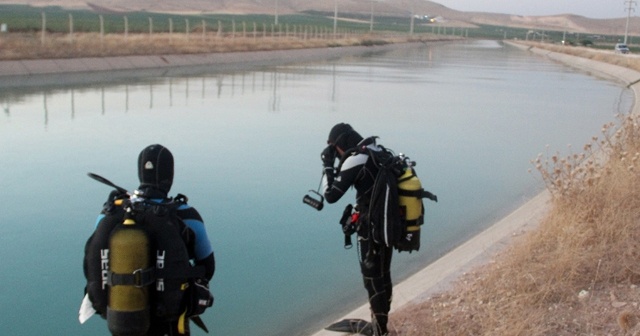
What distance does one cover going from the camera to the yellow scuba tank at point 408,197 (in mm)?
5680

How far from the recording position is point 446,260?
8.82 meters

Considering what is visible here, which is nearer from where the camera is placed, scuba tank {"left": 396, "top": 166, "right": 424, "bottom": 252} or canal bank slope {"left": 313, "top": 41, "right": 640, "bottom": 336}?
scuba tank {"left": 396, "top": 166, "right": 424, "bottom": 252}

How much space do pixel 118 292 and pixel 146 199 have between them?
1.68 ft

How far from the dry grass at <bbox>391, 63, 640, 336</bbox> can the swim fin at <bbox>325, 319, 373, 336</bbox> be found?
0.66ft

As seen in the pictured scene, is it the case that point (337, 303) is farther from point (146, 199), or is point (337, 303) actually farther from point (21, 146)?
point (21, 146)

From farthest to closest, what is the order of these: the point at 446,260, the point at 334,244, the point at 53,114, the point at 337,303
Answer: the point at 53,114 → the point at 334,244 → the point at 446,260 → the point at 337,303

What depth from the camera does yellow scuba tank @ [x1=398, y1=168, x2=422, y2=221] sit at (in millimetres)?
5680

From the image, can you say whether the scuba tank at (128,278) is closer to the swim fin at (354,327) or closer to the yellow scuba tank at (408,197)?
the yellow scuba tank at (408,197)

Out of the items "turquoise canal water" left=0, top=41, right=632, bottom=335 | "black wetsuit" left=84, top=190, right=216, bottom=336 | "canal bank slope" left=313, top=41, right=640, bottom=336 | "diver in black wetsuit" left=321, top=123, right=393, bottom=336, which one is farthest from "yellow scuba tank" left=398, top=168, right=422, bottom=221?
"turquoise canal water" left=0, top=41, right=632, bottom=335

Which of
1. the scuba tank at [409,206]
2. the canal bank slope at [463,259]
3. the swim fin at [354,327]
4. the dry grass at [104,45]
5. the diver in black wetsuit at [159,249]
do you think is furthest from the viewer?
the dry grass at [104,45]

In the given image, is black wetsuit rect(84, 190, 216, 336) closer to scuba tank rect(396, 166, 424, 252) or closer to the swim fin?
scuba tank rect(396, 166, 424, 252)

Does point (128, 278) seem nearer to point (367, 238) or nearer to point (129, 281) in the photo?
point (129, 281)

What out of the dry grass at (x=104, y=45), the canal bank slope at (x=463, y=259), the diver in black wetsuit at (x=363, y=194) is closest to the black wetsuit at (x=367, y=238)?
the diver in black wetsuit at (x=363, y=194)

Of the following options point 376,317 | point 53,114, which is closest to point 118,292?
point 376,317
